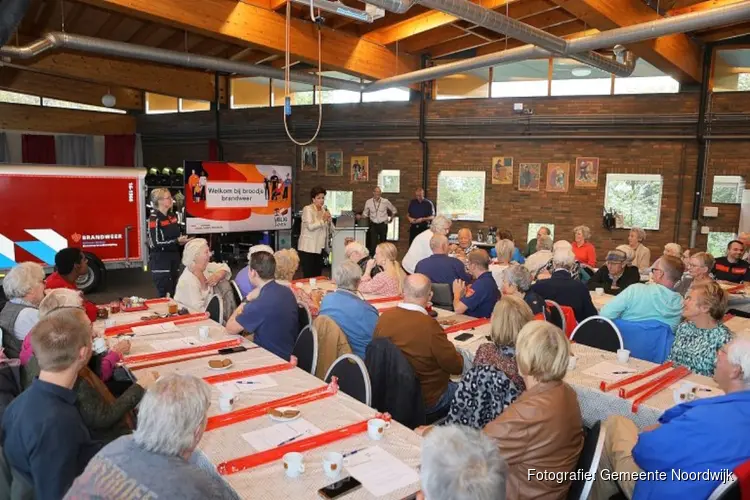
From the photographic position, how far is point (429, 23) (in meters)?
9.24

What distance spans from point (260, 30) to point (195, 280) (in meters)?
4.95

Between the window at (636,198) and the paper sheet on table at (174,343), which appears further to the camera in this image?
the window at (636,198)

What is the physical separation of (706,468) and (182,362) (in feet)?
8.98

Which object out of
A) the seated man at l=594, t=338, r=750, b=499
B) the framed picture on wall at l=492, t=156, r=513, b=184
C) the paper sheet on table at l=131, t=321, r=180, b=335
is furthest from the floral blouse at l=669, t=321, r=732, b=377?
the framed picture on wall at l=492, t=156, r=513, b=184

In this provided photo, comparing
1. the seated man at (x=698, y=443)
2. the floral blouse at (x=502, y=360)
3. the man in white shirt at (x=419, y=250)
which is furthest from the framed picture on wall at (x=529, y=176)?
the seated man at (x=698, y=443)

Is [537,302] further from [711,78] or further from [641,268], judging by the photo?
[711,78]

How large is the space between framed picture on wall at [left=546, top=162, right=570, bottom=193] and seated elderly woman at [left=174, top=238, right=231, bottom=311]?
7.90m

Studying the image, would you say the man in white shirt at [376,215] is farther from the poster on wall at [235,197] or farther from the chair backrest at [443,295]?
the chair backrest at [443,295]

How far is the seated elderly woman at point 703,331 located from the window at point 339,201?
33.3 ft

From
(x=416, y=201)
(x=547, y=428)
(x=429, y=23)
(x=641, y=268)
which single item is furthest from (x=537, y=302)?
(x=416, y=201)

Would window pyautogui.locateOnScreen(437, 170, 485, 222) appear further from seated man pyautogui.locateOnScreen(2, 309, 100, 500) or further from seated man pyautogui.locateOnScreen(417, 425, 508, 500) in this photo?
seated man pyautogui.locateOnScreen(417, 425, 508, 500)

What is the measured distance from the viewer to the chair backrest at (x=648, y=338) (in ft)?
13.0

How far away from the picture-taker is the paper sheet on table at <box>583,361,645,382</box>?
10.3ft

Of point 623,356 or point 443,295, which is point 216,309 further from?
point 623,356
